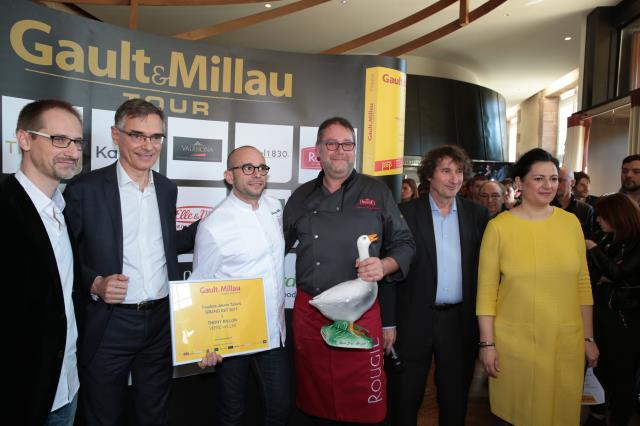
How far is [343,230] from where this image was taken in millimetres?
2158

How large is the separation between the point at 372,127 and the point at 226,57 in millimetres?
1003

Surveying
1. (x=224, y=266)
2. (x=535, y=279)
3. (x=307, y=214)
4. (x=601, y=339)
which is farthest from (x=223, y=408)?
(x=601, y=339)

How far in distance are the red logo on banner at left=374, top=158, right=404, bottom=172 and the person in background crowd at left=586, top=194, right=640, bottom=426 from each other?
134cm

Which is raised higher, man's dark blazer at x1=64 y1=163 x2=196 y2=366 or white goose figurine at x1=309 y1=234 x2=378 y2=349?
man's dark blazer at x1=64 y1=163 x2=196 y2=366

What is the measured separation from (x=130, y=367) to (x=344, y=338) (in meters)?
0.95

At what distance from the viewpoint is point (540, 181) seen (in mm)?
2102

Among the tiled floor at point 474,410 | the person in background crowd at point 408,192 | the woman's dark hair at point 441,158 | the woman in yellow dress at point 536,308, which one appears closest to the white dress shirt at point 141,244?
the woman's dark hair at point 441,158

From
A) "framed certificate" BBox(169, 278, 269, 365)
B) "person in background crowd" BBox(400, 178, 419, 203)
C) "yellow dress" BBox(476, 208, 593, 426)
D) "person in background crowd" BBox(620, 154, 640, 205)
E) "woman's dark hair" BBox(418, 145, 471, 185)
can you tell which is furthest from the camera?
"person in background crowd" BBox(400, 178, 419, 203)

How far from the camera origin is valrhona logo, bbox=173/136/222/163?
263cm

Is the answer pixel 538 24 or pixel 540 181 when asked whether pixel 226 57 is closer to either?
pixel 540 181

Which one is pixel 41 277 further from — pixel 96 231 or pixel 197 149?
pixel 197 149

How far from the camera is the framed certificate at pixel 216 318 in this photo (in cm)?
179

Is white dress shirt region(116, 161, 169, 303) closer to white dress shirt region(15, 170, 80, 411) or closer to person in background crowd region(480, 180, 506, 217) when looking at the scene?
white dress shirt region(15, 170, 80, 411)

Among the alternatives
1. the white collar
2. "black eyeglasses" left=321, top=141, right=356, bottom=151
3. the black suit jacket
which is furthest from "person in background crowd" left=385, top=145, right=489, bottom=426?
the white collar
